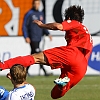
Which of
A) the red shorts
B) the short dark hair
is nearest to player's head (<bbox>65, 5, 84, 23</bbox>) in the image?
the red shorts

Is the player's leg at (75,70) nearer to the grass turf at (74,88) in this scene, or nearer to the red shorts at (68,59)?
the red shorts at (68,59)

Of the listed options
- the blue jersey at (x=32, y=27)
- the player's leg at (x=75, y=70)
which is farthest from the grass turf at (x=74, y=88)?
the player's leg at (x=75, y=70)

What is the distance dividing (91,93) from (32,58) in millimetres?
3409

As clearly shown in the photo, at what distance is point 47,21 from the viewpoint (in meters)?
17.1

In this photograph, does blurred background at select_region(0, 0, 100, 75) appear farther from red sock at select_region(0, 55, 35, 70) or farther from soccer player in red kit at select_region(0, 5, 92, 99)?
red sock at select_region(0, 55, 35, 70)

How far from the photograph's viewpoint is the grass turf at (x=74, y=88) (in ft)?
37.0

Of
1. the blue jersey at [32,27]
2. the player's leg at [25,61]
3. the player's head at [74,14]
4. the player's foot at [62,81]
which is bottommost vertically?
the blue jersey at [32,27]

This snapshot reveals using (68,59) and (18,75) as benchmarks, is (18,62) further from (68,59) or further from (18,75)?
(18,75)

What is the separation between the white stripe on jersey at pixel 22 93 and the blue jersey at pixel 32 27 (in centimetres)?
1013

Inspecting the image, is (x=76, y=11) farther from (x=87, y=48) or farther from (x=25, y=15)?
(x=25, y=15)

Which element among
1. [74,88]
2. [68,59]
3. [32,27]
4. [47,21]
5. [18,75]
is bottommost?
[74,88]

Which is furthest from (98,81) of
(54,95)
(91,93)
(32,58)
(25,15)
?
(32,58)

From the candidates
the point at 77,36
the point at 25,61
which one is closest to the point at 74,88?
the point at 77,36

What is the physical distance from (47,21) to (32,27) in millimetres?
652
